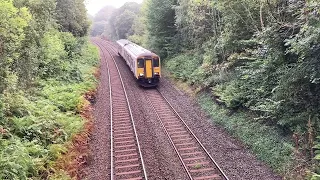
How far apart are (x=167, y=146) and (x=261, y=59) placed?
513cm

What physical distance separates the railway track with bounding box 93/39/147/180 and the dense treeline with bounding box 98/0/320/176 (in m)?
4.51

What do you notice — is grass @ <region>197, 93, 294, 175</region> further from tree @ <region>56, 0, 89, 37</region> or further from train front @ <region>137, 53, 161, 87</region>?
tree @ <region>56, 0, 89, 37</region>

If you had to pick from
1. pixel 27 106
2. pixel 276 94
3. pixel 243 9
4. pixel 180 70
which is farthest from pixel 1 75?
pixel 180 70

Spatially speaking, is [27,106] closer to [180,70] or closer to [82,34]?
[180,70]

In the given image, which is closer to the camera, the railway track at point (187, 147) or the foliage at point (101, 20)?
the railway track at point (187, 147)

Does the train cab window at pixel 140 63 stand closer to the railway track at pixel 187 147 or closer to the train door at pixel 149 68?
the train door at pixel 149 68

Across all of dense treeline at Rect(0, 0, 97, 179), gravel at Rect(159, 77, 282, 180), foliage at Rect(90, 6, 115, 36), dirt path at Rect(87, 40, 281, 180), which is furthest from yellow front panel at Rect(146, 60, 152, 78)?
foliage at Rect(90, 6, 115, 36)

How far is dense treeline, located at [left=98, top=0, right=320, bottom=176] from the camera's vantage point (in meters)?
9.05

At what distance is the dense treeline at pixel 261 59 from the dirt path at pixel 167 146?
1.42 metres

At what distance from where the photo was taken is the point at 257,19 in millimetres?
13758

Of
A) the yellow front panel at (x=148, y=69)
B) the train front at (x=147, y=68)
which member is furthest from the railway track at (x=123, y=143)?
the yellow front panel at (x=148, y=69)

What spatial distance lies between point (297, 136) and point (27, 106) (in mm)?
9411

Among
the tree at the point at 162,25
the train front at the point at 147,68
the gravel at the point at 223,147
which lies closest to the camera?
the gravel at the point at 223,147

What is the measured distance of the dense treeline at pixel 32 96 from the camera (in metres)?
8.48
